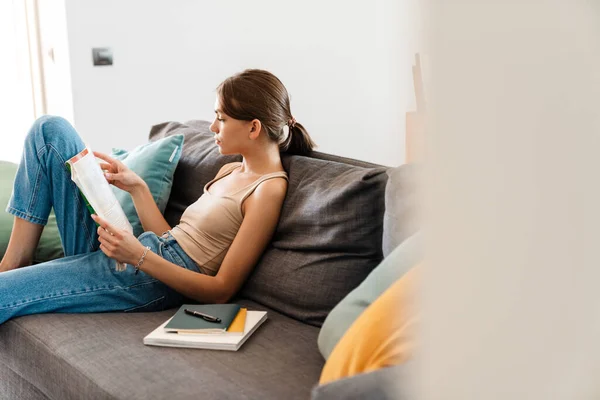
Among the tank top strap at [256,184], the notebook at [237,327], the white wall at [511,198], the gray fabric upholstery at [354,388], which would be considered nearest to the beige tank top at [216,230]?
the tank top strap at [256,184]

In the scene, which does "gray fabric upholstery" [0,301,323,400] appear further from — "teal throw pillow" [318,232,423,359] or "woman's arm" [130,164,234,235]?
"woman's arm" [130,164,234,235]

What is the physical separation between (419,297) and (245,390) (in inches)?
35.2

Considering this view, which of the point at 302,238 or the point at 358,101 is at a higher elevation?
the point at 358,101

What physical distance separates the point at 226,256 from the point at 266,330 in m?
0.20

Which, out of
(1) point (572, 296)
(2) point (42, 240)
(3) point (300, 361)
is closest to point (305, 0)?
(2) point (42, 240)

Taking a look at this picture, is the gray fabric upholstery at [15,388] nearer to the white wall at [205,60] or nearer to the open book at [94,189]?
the open book at [94,189]

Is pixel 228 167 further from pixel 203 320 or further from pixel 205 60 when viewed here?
pixel 205 60

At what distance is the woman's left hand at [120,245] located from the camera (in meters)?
1.43

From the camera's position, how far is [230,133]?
155 cm

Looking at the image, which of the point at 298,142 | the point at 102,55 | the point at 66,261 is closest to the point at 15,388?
the point at 66,261

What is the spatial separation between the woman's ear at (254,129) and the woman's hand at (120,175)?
349 millimetres

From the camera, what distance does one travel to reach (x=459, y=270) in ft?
0.74

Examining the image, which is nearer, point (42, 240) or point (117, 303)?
point (117, 303)

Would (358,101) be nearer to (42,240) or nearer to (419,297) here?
(42,240)
